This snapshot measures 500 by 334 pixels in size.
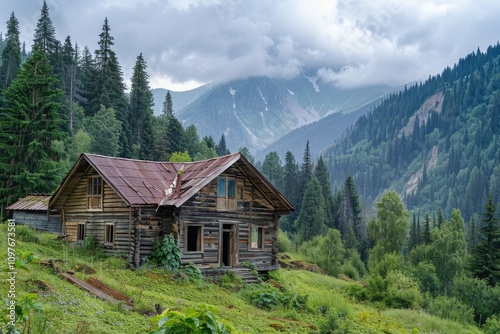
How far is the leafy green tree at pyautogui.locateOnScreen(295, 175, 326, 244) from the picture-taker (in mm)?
85250

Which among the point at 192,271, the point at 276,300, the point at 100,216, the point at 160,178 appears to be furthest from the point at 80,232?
the point at 276,300

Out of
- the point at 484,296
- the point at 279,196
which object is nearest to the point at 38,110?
the point at 279,196

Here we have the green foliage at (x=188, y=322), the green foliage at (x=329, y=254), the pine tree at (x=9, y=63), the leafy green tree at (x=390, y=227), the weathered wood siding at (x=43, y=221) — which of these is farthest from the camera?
the pine tree at (x=9, y=63)

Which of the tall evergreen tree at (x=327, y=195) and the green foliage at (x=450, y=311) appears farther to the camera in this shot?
the tall evergreen tree at (x=327, y=195)

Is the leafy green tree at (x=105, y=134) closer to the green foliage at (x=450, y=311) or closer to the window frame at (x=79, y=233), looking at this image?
the window frame at (x=79, y=233)

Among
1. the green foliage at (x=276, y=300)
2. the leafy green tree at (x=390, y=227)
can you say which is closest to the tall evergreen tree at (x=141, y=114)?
the leafy green tree at (x=390, y=227)

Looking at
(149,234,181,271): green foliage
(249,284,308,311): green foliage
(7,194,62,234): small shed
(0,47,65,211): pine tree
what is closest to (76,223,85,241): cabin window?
(7,194,62,234): small shed

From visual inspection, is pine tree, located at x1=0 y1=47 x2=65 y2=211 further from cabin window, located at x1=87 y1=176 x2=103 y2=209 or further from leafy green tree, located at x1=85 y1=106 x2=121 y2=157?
leafy green tree, located at x1=85 y1=106 x2=121 y2=157

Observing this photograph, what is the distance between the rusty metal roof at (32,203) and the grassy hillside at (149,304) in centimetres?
394

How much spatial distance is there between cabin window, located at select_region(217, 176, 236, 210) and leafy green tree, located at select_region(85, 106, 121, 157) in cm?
4506

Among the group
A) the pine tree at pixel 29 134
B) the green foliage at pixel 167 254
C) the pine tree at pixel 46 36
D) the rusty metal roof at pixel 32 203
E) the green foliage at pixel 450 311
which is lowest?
the green foliage at pixel 450 311

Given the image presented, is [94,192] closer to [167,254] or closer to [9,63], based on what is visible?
[167,254]

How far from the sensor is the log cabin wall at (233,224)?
84.6 feet

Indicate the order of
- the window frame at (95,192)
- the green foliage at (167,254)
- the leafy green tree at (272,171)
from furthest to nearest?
the leafy green tree at (272,171)
the window frame at (95,192)
the green foliage at (167,254)
